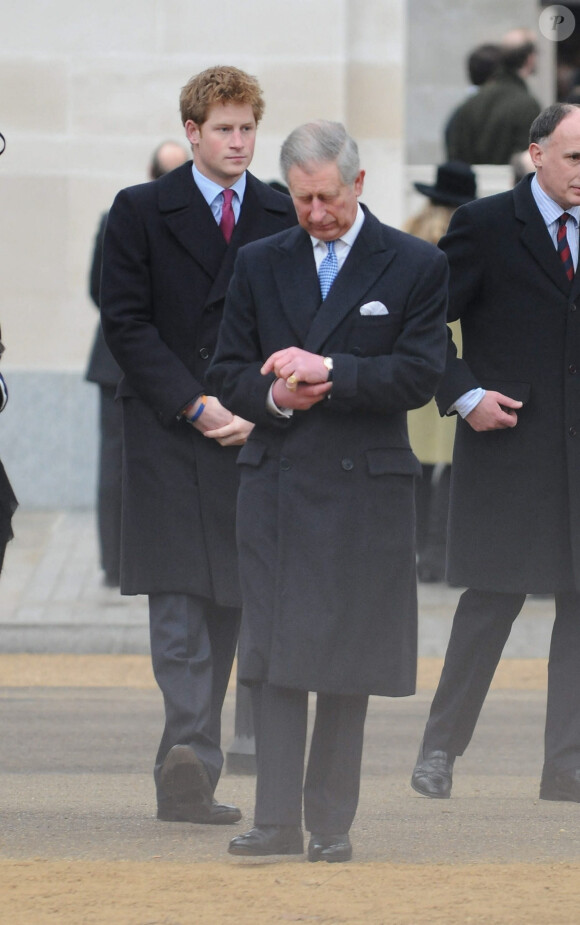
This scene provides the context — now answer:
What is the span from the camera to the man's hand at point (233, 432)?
5719 millimetres

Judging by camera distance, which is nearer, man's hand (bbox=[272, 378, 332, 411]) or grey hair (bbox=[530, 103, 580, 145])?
man's hand (bbox=[272, 378, 332, 411])

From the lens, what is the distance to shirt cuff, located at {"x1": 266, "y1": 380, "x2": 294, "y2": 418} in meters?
5.09

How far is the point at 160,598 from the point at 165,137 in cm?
819

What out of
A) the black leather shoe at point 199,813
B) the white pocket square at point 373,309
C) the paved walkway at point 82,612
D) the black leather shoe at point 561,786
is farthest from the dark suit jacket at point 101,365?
the white pocket square at point 373,309

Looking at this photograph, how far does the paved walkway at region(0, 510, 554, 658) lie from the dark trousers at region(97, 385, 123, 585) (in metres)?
0.18

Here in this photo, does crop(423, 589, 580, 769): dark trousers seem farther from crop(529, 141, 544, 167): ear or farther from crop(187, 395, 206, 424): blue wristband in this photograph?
crop(529, 141, 544, 167): ear

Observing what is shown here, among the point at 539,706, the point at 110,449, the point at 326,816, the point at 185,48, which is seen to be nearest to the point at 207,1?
the point at 185,48

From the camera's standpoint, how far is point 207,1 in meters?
13.6

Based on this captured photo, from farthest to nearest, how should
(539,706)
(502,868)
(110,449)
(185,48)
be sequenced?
1. (185,48)
2. (110,449)
3. (539,706)
4. (502,868)

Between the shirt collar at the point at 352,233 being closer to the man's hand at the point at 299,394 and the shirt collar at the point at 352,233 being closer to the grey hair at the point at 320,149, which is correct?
the grey hair at the point at 320,149

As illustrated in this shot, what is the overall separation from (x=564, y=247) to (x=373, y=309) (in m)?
1.20

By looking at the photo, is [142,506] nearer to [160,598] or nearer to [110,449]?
[160,598]

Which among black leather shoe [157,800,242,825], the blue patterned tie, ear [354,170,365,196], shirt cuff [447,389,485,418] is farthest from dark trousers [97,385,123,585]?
ear [354,170,365,196]

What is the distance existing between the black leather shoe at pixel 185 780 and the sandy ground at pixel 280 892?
17.9 inches
